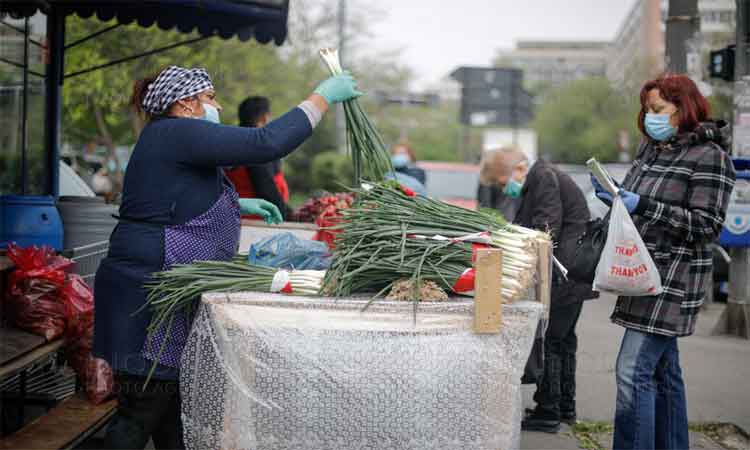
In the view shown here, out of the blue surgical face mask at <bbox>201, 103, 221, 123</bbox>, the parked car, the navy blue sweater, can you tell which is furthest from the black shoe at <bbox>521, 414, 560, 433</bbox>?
the parked car

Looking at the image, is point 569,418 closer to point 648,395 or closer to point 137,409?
point 648,395

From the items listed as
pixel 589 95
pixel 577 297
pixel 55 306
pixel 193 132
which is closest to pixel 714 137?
pixel 577 297

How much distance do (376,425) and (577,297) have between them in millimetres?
2536

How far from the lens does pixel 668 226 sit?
12.3 ft

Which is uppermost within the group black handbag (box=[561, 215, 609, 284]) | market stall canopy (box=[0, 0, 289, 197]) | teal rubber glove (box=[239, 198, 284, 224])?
market stall canopy (box=[0, 0, 289, 197])

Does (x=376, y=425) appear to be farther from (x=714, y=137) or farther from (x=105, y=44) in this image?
→ (x=105, y=44)

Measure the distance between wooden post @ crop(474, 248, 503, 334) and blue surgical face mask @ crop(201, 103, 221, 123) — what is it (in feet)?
4.12

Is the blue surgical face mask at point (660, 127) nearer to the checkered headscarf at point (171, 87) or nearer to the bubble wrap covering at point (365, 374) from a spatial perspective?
the bubble wrap covering at point (365, 374)

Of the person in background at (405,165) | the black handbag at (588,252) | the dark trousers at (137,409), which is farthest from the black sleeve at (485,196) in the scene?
the dark trousers at (137,409)

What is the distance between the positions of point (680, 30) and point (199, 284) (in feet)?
24.1

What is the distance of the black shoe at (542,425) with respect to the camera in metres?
5.36

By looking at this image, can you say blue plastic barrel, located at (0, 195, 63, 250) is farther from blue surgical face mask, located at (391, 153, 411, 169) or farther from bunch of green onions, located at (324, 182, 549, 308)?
blue surgical face mask, located at (391, 153, 411, 169)

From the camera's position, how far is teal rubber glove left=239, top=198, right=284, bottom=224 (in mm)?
4117

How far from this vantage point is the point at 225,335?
3119 millimetres
